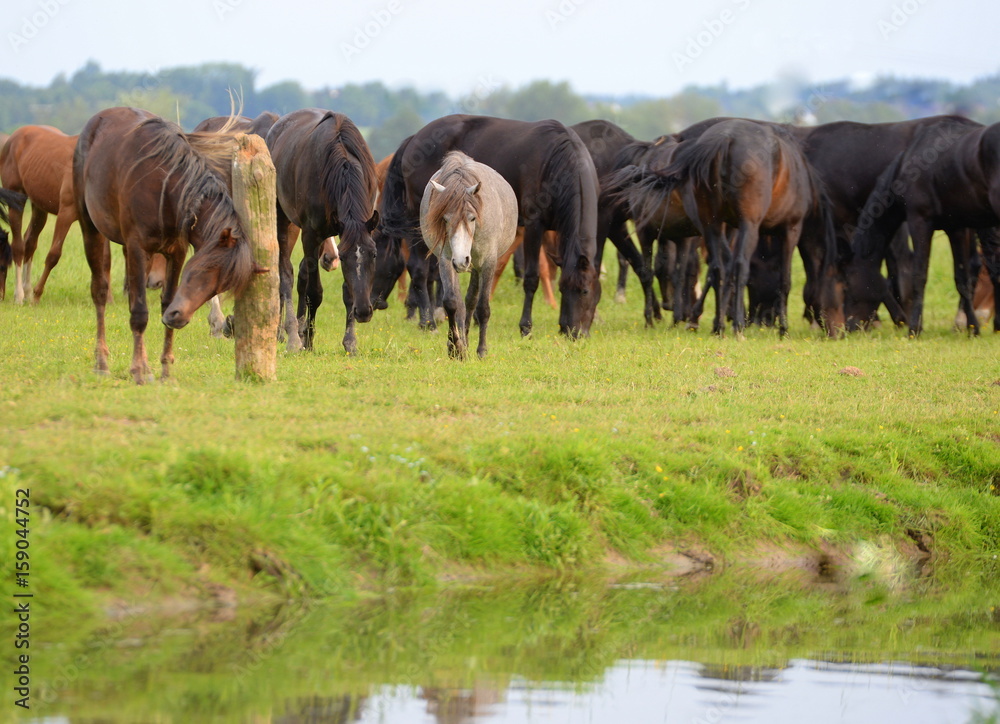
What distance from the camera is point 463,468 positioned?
25.0 feet

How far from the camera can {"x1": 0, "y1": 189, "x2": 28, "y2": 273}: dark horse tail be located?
16.1m

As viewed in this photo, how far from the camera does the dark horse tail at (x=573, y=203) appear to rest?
1370cm

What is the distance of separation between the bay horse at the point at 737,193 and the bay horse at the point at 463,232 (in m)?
3.46

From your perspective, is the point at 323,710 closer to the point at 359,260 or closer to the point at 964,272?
the point at 359,260

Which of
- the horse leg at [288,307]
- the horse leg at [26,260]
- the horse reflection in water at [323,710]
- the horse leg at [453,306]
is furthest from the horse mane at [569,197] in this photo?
the horse reflection in water at [323,710]

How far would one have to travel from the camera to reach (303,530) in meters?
6.60

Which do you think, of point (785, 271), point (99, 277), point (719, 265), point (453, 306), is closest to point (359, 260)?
point (453, 306)

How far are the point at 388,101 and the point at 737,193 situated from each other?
10385cm

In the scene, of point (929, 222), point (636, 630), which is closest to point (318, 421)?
point (636, 630)

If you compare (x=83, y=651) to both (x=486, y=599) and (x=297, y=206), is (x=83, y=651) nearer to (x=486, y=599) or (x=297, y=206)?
(x=486, y=599)

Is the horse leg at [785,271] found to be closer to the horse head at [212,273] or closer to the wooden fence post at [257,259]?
the wooden fence post at [257,259]

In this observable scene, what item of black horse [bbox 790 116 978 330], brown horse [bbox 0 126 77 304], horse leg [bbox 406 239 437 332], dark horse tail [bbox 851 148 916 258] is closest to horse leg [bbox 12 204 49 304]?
brown horse [bbox 0 126 77 304]

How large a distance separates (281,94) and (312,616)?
103829 mm

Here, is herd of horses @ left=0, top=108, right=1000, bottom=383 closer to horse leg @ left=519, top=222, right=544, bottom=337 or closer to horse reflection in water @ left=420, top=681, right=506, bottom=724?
horse leg @ left=519, top=222, right=544, bottom=337
